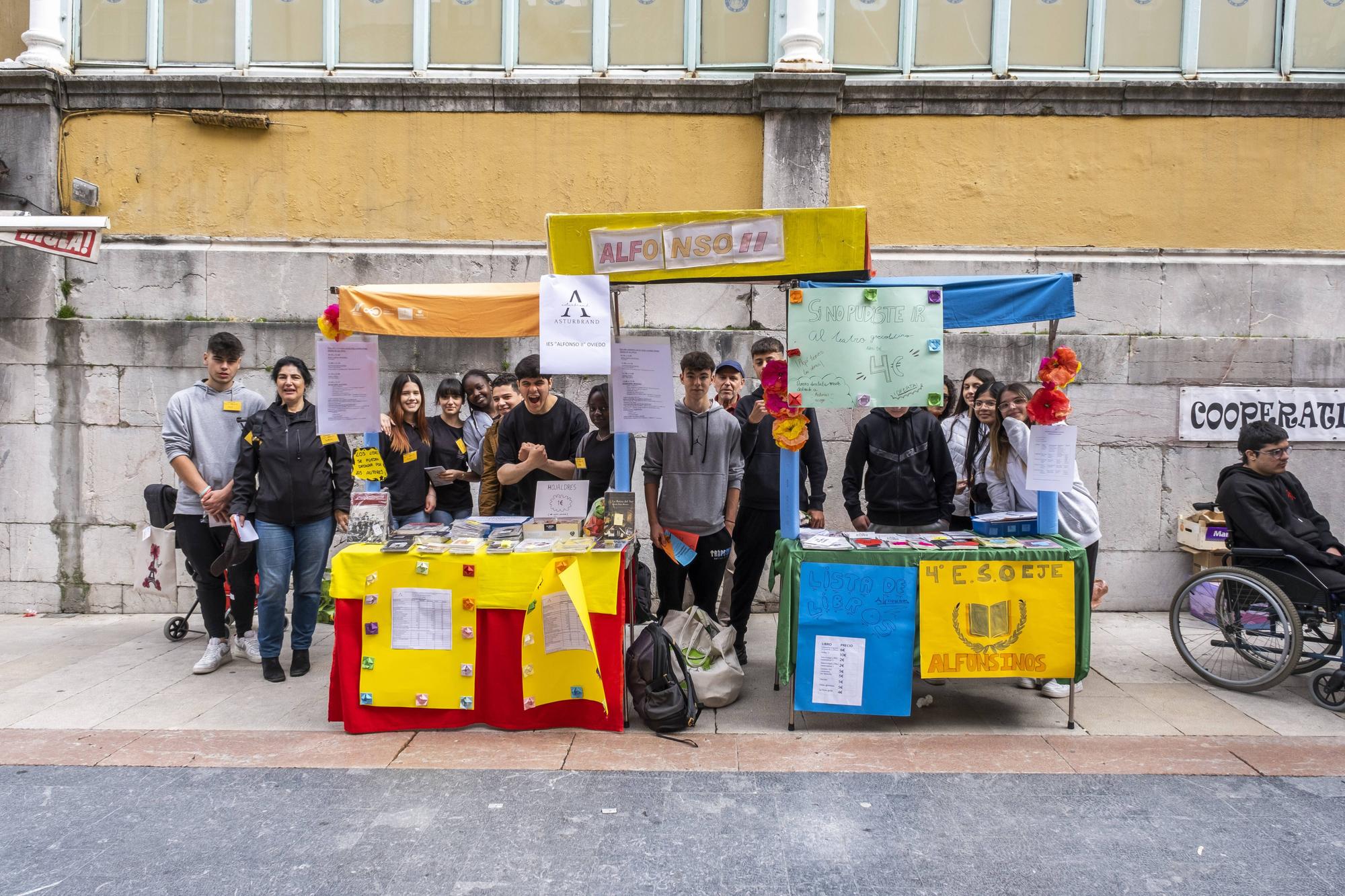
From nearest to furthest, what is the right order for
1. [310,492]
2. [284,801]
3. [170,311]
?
[284,801] → [310,492] → [170,311]

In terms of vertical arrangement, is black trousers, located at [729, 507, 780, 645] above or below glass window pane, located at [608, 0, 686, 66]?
below

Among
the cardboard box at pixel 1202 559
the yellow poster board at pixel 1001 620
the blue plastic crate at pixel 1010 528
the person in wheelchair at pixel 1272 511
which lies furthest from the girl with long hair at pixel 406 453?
the cardboard box at pixel 1202 559

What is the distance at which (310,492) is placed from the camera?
5512 mm

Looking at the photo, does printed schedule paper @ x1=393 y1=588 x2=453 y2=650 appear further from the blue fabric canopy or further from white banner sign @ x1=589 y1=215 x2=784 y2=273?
the blue fabric canopy

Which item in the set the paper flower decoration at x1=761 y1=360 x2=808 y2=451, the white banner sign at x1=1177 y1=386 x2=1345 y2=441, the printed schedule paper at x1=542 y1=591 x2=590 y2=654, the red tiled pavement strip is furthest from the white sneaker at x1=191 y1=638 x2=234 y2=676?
the white banner sign at x1=1177 y1=386 x2=1345 y2=441

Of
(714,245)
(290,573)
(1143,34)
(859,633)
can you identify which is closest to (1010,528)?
(859,633)

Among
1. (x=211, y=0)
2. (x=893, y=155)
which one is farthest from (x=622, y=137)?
(x=211, y=0)

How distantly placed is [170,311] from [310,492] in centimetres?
321

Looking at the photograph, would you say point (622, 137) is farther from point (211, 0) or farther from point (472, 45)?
point (211, 0)

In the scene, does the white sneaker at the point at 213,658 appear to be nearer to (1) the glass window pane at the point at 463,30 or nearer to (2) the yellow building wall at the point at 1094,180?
(1) the glass window pane at the point at 463,30

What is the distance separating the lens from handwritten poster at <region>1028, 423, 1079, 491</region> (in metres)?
Result: 4.90

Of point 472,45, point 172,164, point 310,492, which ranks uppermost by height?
point 472,45

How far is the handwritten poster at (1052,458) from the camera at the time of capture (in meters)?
4.90

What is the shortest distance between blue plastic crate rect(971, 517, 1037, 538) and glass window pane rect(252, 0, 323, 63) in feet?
22.3
